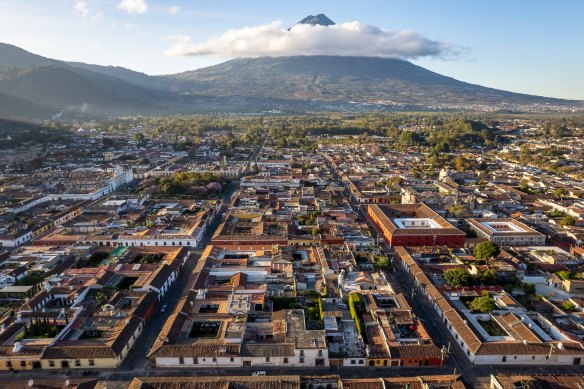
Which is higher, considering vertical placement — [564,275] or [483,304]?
[564,275]

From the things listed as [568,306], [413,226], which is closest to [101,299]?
[413,226]

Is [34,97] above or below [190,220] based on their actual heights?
above

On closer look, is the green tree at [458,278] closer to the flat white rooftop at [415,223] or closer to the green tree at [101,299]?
the flat white rooftop at [415,223]

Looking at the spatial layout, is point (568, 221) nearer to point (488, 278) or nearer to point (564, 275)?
point (564, 275)

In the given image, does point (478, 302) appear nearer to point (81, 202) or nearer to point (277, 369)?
point (277, 369)

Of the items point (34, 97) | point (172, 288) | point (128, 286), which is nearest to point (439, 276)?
point (172, 288)

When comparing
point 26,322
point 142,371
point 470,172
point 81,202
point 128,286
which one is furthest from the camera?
point 470,172
